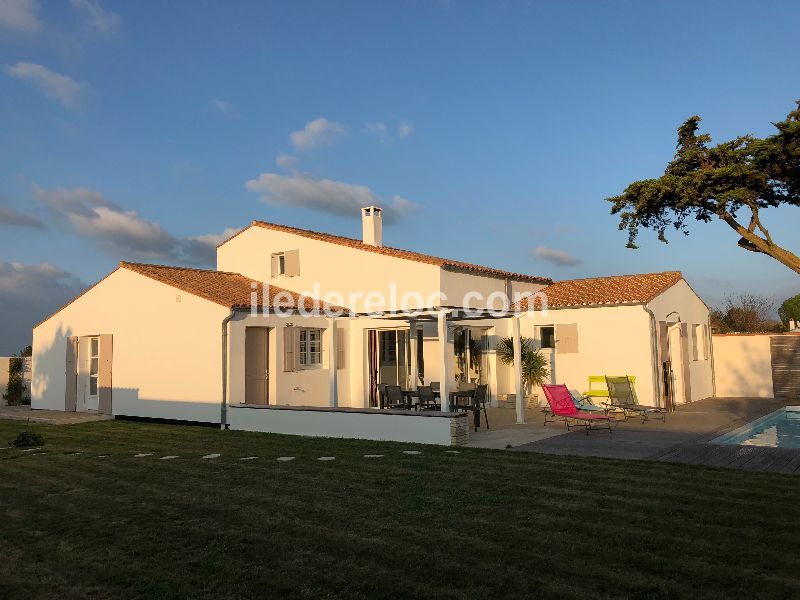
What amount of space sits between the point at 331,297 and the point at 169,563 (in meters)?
13.1

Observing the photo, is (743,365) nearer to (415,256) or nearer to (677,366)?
(677,366)

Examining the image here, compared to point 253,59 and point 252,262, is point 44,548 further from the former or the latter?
point 252,262

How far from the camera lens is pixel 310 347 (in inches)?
678

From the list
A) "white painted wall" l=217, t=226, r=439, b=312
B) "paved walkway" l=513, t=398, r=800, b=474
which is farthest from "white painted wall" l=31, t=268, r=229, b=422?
"paved walkway" l=513, t=398, r=800, b=474

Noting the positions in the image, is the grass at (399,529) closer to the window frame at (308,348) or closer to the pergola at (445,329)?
the pergola at (445,329)

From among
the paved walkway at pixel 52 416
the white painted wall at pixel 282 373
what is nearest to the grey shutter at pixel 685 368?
the white painted wall at pixel 282 373

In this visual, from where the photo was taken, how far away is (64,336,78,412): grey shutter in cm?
1811

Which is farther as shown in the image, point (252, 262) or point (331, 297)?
point (252, 262)

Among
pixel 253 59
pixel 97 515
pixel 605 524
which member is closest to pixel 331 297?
pixel 253 59

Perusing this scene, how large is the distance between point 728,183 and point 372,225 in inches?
401

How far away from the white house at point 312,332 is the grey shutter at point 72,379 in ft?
0.14

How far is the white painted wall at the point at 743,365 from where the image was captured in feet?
68.6

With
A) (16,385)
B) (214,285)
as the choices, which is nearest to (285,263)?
(214,285)

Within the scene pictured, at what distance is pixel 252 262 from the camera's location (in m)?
19.6
